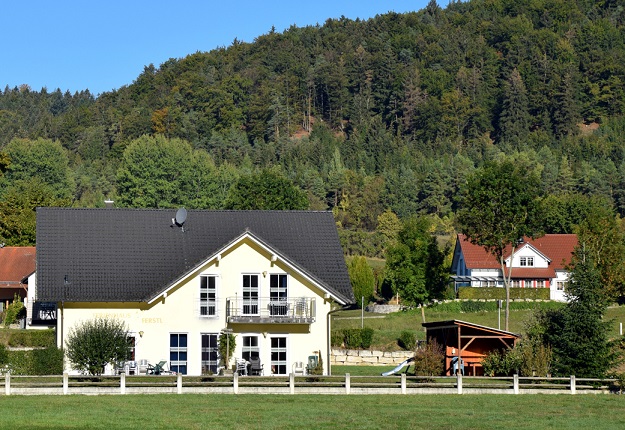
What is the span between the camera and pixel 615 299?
274 feet

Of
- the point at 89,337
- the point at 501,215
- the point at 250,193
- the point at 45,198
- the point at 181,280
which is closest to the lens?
the point at 89,337

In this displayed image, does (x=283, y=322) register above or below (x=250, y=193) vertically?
below

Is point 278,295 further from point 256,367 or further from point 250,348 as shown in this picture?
point 256,367

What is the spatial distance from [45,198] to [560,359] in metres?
61.8

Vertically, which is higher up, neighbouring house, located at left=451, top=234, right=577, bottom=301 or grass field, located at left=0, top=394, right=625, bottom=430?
neighbouring house, located at left=451, top=234, right=577, bottom=301

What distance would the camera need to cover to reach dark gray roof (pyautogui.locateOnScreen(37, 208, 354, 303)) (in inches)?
1905

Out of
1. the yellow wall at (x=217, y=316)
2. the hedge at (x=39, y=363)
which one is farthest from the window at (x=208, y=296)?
the hedge at (x=39, y=363)

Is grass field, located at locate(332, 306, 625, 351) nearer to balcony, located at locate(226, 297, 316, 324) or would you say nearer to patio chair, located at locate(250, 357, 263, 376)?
balcony, located at locate(226, 297, 316, 324)

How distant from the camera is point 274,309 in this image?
48656mm

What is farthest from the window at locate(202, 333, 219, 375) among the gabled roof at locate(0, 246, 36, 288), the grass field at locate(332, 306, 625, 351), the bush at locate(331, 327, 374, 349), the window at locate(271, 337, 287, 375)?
the gabled roof at locate(0, 246, 36, 288)

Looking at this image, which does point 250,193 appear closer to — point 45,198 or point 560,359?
point 45,198

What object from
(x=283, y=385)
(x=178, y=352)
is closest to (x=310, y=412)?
(x=283, y=385)

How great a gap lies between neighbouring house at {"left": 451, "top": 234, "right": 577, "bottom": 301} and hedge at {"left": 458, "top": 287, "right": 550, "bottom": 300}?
737 cm

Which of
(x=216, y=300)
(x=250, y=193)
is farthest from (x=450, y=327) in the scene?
(x=250, y=193)
